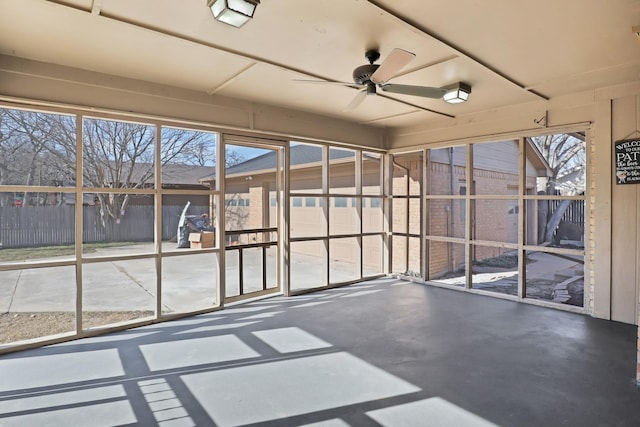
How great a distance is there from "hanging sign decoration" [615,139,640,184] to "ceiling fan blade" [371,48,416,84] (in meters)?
3.26

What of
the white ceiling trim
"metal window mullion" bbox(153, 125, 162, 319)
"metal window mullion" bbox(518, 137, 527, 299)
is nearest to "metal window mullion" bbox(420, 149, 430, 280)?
"metal window mullion" bbox(518, 137, 527, 299)

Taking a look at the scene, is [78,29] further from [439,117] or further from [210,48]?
[439,117]

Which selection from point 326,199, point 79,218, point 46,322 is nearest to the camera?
point 79,218

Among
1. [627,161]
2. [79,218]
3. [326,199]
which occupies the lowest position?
[79,218]

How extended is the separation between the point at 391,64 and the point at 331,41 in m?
0.61

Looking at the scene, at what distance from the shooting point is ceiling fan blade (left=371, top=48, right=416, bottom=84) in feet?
9.32

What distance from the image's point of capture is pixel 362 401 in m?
2.63

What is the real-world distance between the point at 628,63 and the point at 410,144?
345 centimetres

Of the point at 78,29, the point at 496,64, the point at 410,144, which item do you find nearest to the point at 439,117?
the point at 410,144

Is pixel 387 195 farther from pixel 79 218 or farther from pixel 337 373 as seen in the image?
pixel 79 218

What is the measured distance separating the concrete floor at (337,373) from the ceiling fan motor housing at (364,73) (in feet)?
9.08

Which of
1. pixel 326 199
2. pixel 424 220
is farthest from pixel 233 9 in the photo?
pixel 424 220

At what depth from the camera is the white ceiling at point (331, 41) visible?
267 cm

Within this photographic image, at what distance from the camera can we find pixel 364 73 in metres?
3.52
